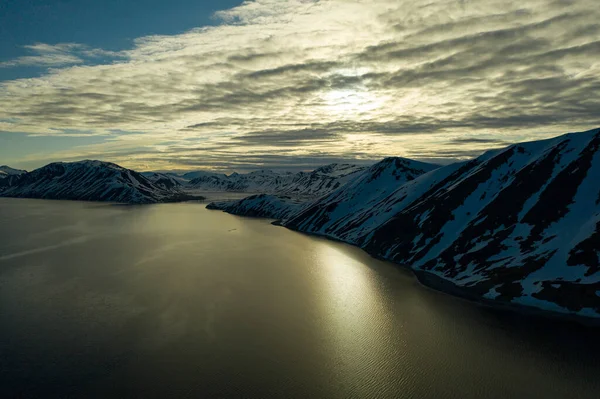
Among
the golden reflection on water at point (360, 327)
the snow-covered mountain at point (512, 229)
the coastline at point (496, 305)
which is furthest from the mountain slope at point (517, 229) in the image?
the golden reflection on water at point (360, 327)

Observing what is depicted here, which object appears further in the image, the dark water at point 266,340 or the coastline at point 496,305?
the coastline at point 496,305

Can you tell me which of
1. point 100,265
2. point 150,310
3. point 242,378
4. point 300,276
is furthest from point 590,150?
point 100,265

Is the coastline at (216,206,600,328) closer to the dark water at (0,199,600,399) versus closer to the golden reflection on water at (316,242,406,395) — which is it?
the dark water at (0,199,600,399)

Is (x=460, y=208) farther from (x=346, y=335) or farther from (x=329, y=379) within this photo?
(x=329, y=379)

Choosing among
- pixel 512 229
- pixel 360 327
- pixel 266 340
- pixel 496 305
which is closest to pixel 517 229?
pixel 512 229

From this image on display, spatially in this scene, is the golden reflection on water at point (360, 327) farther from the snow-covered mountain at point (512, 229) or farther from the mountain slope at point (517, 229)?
the mountain slope at point (517, 229)

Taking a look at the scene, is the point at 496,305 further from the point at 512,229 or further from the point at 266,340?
the point at 266,340
